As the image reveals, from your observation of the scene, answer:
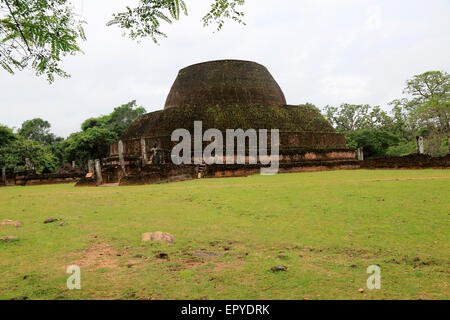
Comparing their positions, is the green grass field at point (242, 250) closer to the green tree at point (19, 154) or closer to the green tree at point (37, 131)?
the green tree at point (19, 154)

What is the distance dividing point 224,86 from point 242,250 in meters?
22.1

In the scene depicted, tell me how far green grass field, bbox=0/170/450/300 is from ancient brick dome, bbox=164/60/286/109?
18426 mm

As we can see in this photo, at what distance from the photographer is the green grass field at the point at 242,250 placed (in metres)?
2.08

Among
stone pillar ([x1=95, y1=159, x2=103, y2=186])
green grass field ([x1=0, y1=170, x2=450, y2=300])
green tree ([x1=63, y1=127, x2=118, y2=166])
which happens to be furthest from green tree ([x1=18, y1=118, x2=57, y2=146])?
green grass field ([x1=0, y1=170, x2=450, y2=300])

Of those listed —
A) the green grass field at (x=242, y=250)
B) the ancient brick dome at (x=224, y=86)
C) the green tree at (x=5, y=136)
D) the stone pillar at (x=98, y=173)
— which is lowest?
the green grass field at (x=242, y=250)

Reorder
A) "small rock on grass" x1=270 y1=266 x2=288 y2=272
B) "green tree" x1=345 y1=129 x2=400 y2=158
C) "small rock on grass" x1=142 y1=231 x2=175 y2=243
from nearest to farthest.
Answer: "small rock on grass" x1=270 y1=266 x2=288 y2=272 → "small rock on grass" x1=142 y1=231 x2=175 y2=243 → "green tree" x1=345 y1=129 x2=400 y2=158

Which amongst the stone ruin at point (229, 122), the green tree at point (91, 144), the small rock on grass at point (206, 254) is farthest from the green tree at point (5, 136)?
the small rock on grass at point (206, 254)

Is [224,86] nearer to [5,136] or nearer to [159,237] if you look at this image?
[5,136]

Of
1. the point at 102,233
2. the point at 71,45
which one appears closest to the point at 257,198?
the point at 102,233

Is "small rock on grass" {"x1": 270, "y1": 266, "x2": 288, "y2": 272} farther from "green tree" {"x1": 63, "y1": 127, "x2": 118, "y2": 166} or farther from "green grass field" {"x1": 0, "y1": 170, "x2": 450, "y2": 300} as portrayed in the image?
"green tree" {"x1": 63, "y1": 127, "x2": 118, "y2": 166}

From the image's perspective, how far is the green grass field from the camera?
2.08 meters

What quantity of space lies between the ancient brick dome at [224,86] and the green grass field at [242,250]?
725 inches

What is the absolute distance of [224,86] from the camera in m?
24.0
